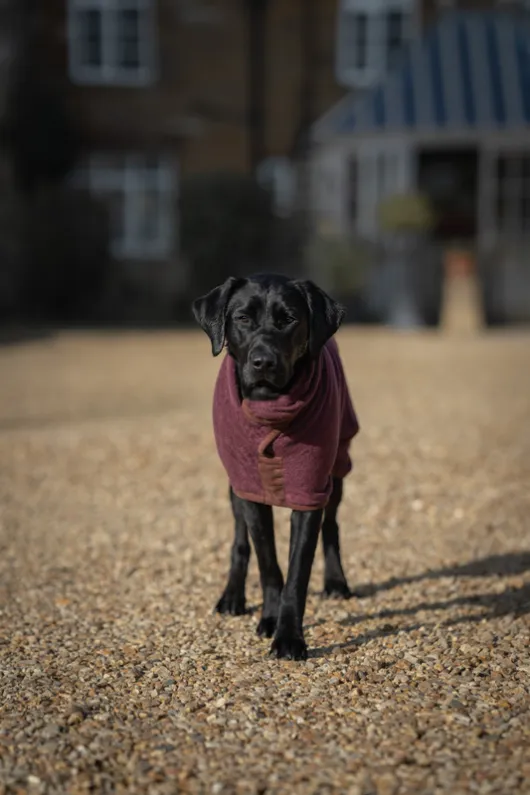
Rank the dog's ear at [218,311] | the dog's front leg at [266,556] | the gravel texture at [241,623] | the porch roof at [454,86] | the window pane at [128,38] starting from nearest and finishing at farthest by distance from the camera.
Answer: the gravel texture at [241,623] → the dog's ear at [218,311] → the dog's front leg at [266,556] → the porch roof at [454,86] → the window pane at [128,38]

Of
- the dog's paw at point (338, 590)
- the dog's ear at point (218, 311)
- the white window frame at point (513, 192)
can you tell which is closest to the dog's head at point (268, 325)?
the dog's ear at point (218, 311)

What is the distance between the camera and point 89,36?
21.7 metres

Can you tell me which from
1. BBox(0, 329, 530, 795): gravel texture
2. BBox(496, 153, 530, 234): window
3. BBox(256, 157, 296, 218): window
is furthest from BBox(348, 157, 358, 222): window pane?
BBox(0, 329, 530, 795): gravel texture

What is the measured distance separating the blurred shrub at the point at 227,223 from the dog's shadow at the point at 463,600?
14.1m

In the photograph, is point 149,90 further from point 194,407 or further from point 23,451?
point 23,451

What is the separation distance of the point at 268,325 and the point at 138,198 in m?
18.7

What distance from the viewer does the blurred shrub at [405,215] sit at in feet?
60.2

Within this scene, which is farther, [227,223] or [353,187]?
[353,187]

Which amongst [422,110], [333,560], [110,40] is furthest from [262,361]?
[110,40]

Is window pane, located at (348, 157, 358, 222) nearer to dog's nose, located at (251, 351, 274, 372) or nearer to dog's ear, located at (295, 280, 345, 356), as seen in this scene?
dog's ear, located at (295, 280, 345, 356)

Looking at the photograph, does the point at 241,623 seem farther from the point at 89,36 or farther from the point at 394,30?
the point at 394,30

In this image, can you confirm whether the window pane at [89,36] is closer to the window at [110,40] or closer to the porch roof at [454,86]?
the window at [110,40]

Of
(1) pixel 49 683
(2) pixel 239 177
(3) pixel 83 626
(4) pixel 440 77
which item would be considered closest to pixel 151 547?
(3) pixel 83 626

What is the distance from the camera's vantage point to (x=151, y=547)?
19.4 ft
